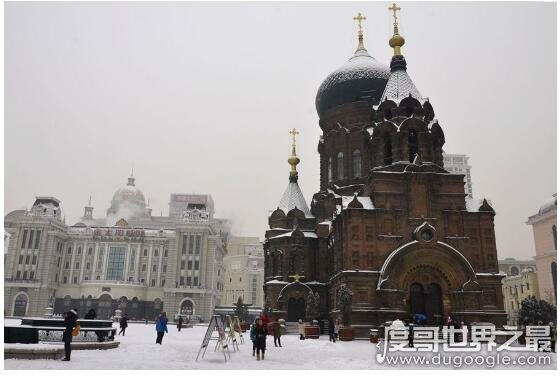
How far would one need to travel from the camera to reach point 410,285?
26.5 metres

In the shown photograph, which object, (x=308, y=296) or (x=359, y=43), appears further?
(x=359, y=43)

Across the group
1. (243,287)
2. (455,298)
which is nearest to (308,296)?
(455,298)

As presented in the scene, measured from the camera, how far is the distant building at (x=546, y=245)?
131ft

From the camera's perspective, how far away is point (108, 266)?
76.2 metres

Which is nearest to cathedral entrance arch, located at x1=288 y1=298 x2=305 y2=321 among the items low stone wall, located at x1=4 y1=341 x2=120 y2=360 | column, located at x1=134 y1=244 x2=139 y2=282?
low stone wall, located at x1=4 y1=341 x2=120 y2=360

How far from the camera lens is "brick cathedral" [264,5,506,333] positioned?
25828mm

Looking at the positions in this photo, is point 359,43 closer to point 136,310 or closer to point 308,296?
point 308,296

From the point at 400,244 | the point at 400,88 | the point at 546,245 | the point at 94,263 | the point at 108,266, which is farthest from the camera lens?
the point at 94,263

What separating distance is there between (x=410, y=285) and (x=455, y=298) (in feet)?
7.77

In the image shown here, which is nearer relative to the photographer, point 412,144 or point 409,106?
point 412,144

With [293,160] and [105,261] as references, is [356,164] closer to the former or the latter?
[293,160]

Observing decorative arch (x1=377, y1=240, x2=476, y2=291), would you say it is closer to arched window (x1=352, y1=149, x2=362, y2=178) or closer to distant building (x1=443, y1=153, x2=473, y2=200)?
arched window (x1=352, y1=149, x2=362, y2=178)

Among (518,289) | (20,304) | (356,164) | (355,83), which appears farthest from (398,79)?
(20,304)

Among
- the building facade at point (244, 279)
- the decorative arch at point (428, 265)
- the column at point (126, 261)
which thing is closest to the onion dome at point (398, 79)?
the decorative arch at point (428, 265)
